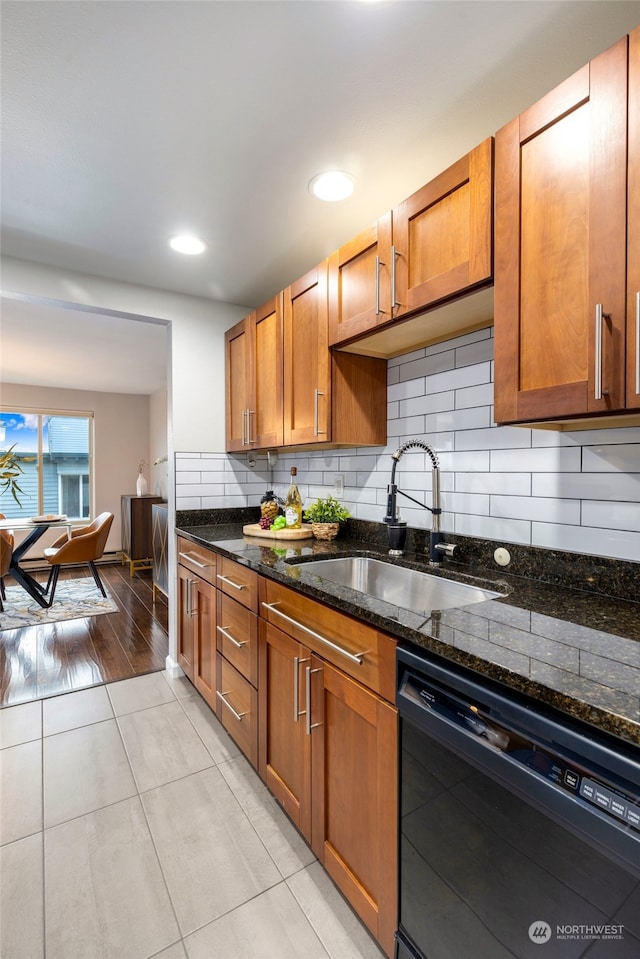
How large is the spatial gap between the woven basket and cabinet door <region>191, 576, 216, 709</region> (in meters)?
0.59

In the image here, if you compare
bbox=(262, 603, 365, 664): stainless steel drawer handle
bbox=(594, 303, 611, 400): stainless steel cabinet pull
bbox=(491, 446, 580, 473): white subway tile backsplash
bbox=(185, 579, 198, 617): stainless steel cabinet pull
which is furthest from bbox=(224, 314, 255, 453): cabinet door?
bbox=(594, 303, 611, 400): stainless steel cabinet pull

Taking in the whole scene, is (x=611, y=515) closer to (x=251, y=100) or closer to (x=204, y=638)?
(x=251, y=100)

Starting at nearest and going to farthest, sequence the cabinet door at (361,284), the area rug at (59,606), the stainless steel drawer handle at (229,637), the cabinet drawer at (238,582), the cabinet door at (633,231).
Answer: the cabinet door at (633,231) < the cabinet door at (361,284) < the cabinet drawer at (238,582) < the stainless steel drawer handle at (229,637) < the area rug at (59,606)

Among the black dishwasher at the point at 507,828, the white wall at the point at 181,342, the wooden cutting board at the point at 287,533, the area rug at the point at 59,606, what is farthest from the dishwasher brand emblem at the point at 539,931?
the area rug at the point at 59,606

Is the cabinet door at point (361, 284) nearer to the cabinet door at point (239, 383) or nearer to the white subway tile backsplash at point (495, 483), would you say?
the white subway tile backsplash at point (495, 483)

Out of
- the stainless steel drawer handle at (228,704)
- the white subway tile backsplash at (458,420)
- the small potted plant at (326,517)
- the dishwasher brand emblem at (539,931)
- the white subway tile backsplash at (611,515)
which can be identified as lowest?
the stainless steel drawer handle at (228,704)

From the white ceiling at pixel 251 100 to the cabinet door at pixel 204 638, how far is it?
1769 mm

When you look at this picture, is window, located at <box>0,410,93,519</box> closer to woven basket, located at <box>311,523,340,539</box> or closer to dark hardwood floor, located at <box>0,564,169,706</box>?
dark hardwood floor, located at <box>0,564,169,706</box>

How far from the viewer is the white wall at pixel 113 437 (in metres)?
6.22

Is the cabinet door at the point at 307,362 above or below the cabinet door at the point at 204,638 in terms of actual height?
above

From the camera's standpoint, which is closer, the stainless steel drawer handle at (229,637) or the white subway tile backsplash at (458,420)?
the white subway tile backsplash at (458,420)

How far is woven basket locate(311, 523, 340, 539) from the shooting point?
2.24m

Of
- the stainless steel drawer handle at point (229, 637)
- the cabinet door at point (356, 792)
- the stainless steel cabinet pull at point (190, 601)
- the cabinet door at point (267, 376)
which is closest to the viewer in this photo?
the cabinet door at point (356, 792)

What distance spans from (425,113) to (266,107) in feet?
1.63
